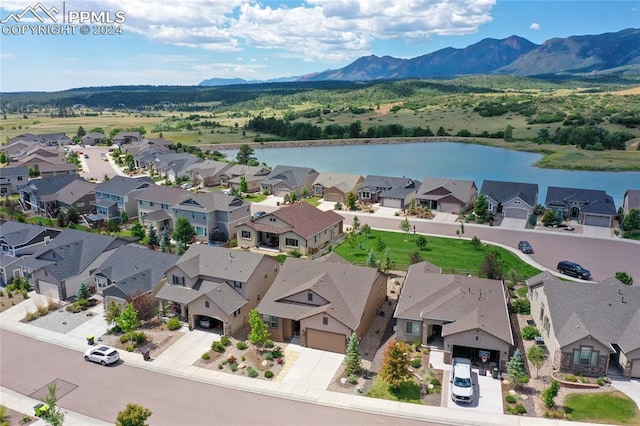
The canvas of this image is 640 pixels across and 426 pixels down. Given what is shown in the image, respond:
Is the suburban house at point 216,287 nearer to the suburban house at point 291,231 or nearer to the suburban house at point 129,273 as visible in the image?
the suburban house at point 129,273

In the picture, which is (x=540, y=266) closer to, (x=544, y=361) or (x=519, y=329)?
(x=519, y=329)

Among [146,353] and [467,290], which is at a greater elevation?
[467,290]

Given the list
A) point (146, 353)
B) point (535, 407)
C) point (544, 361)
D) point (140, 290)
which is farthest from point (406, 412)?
point (140, 290)

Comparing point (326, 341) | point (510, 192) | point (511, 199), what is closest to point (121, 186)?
point (326, 341)

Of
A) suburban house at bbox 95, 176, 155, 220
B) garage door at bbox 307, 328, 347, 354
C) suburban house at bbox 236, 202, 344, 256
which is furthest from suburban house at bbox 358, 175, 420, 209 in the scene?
garage door at bbox 307, 328, 347, 354

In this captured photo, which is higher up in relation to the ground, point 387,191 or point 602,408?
point 387,191

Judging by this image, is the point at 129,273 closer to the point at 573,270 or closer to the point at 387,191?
the point at 573,270
